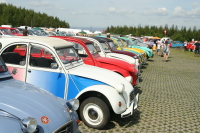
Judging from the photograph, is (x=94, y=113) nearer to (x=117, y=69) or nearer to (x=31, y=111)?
(x=31, y=111)

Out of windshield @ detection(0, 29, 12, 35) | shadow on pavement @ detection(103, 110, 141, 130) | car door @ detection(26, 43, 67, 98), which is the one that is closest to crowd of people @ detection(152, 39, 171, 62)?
windshield @ detection(0, 29, 12, 35)

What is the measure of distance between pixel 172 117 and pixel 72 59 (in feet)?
10.7

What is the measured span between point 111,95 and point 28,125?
2804mm

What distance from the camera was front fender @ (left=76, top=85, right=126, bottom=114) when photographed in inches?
209

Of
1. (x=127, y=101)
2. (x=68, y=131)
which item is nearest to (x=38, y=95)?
(x=68, y=131)

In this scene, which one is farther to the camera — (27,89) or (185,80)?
(185,80)

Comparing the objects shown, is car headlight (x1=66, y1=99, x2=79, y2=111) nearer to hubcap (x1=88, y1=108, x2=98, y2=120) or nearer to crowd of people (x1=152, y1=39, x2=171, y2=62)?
hubcap (x1=88, y1=108, x2=98, y2=120)

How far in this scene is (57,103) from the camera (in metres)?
3.76

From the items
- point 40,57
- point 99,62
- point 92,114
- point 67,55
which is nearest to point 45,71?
point 40,57

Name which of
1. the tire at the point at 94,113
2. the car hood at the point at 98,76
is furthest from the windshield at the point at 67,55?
the tire at the point at 94,113

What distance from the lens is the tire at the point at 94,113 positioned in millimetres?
5359

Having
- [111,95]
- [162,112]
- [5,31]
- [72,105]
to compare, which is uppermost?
[5,31]

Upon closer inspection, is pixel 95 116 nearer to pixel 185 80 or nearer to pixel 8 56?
pixel 8 56

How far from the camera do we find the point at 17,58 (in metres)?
6.03
